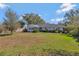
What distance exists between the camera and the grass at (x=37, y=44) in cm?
187

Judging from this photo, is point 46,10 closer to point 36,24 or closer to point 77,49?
point 36,24

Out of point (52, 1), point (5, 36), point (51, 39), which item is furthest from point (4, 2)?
point (51, 39)

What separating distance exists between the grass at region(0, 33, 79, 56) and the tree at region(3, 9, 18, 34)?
0.30 feet

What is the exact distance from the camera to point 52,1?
190 cm

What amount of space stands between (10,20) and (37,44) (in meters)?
0.36

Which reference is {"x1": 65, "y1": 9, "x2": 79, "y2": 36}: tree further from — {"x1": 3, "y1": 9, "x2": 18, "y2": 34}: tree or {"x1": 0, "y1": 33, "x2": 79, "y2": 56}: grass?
{"x1": 3, "y1": 9, "x2": 18, "y2": 34}: tree

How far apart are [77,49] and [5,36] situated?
722mm

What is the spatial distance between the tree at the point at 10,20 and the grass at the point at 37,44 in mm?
90

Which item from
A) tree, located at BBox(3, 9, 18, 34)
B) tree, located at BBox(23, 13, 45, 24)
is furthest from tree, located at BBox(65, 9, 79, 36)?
tree, located at BBox(3, 9, 18, 34)

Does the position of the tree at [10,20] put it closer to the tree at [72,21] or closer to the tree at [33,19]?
the tree at [33,19]

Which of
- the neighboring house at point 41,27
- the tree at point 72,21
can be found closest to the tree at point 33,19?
the neighboring house at point 41,27

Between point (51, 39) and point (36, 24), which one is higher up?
point (36, 24)

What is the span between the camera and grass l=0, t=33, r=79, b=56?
6.14ft

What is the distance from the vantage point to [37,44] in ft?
6.21
